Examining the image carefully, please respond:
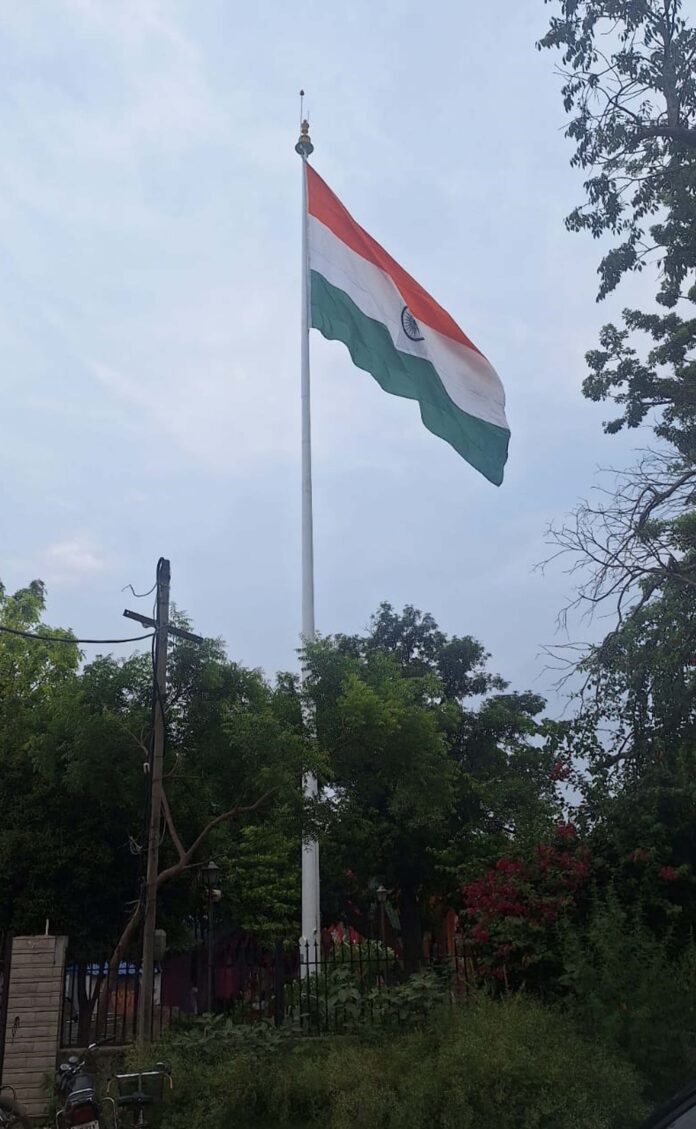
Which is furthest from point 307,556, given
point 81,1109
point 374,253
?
point 81,1109

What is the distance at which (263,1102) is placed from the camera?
9.46m

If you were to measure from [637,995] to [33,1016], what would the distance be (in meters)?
6.71

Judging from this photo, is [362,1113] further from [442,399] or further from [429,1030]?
[442,399]

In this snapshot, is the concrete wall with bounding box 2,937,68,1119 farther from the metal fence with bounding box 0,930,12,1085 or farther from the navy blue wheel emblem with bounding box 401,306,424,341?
the navy blue wheel emblem with bounding box 401,306,424,341

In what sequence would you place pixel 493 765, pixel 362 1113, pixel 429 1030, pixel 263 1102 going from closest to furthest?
1. pixel 362 1113
2. pixel 263 1102
3. pixel 429 1030
4. pixel 493 765

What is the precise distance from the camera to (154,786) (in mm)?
12422

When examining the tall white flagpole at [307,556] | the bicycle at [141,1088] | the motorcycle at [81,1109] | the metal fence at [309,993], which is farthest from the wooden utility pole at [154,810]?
the tall white flagpole at [307,556]

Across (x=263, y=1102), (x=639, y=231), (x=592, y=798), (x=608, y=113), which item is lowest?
(x=263, y=1102)

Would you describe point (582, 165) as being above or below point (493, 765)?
above

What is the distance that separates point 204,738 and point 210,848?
7824 millimetres

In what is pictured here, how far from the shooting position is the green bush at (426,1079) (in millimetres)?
8328

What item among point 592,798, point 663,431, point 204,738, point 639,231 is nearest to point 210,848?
point 204,738

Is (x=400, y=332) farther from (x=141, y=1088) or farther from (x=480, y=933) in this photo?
(x=141, y=1088)

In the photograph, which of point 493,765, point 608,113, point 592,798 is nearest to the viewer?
point 608,113
